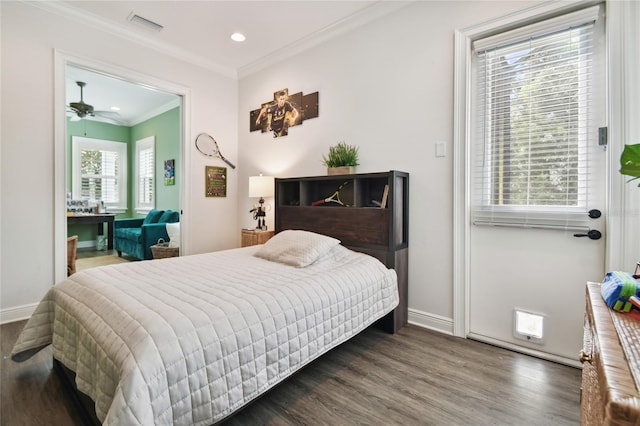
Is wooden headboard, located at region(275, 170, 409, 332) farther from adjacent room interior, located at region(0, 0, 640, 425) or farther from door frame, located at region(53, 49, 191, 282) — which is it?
door frame, located at region(53, 49, 191, 282)

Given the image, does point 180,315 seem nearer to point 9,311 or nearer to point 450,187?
point 450,187

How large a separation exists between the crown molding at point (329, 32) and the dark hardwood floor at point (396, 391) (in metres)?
2.78

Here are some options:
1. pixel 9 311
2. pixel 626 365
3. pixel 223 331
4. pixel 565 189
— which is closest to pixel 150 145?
pixel 9 311

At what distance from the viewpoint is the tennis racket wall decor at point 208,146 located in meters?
3.78

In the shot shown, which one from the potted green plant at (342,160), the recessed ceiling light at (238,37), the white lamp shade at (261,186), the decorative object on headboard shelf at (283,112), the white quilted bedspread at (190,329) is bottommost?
the white quilted bedspread at (190,329)

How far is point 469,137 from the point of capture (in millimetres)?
2268

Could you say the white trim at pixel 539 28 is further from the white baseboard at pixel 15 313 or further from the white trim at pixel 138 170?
the white trim at pixel 138 170

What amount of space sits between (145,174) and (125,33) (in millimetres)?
3984

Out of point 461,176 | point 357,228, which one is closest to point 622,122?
point 461,176

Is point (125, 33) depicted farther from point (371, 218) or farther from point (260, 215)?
point (371, 218)

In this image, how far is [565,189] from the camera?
1.94 metres

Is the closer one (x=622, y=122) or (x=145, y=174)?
(x=622, y=122)

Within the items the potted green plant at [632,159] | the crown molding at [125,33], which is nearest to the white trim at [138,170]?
the crown molding at [125,33]

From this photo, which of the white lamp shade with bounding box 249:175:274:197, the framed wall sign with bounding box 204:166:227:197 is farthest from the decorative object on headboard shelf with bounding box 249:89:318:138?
the framed wall sign with bounding box 204:166:227:197
